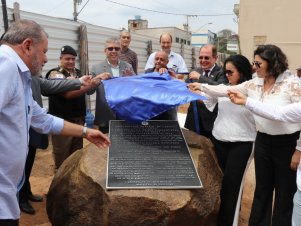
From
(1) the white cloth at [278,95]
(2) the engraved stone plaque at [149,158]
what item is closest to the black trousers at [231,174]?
(1) the white cloth at [278,95]

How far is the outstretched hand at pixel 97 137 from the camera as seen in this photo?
116 inches

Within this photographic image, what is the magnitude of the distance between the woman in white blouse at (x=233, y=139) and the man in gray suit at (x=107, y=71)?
1.27m

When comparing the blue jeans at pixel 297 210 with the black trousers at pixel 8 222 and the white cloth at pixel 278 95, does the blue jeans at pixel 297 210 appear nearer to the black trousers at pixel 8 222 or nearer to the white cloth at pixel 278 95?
the white cloth at pixel 278 95

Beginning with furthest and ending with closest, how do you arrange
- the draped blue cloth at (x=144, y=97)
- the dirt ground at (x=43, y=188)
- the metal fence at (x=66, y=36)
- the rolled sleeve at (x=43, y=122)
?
the metal fence at (x=66, y=36) → the dirt ground at (x=43, y=188) → the draped blue cloth at (x=144, y=97) → the rolled sleeve at (x=43, y=122)

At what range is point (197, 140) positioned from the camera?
11.9 feet

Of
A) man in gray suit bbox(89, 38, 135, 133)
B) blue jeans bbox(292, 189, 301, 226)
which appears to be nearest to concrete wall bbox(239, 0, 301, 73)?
man in gray suit bbox(89, 38, 135, 133)

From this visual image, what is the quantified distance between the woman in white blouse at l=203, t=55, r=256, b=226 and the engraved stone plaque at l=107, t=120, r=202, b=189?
43 cm

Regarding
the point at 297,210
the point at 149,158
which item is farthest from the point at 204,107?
the point at 297,210

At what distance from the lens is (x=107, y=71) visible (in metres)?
4.43

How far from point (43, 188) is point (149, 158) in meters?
2.25

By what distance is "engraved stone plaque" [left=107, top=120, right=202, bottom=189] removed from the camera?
295 centimetres

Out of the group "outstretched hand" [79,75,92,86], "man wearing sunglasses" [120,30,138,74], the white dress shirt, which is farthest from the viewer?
"man wearing sunglasses" [120,30,138,74]

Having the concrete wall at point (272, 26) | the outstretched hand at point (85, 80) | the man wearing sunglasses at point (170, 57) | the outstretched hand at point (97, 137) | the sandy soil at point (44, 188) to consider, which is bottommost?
the sandy soil at point (44, 188)

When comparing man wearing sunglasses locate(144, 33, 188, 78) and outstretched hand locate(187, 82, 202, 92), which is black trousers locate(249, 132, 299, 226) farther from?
man wearing sunglasses locate(144, 33, 188, 78)
